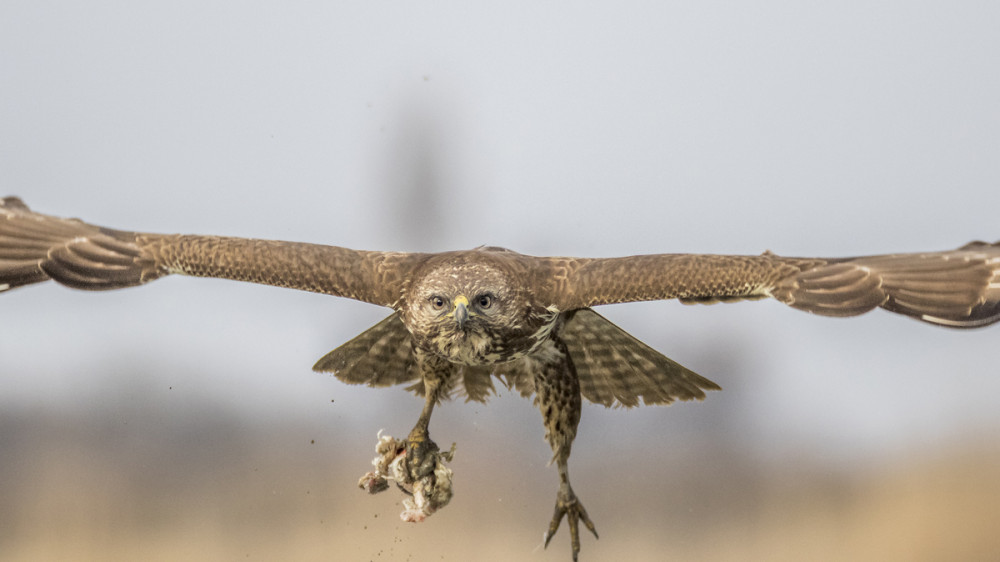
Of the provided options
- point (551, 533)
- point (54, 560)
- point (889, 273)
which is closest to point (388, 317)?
point (551, 533)

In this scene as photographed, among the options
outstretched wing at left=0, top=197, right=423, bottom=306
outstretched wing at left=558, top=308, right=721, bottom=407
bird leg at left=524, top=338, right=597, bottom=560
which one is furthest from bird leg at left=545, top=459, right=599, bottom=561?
outstretched wing at left=0, top=197, right=423, bottom=306

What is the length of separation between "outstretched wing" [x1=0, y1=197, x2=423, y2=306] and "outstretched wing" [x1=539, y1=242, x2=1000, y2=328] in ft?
5.19

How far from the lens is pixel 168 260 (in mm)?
8227

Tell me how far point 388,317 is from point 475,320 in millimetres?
1548

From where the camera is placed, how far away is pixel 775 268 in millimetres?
7504

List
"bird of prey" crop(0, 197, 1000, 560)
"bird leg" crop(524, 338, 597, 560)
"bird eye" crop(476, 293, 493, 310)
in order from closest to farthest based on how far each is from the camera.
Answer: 1. "bird of prey" crop(0, 197, 1000, 560)
2. "bird eye" crop(476, 293, 493, 310)
3. "bird leg" crop(524, 338, 597, 560)

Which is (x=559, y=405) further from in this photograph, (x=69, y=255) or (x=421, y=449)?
(x=69, y=255)

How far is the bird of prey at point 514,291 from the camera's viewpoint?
7441mm

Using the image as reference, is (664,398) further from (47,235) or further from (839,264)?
(47,235)

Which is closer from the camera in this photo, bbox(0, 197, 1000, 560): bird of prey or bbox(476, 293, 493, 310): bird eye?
bbox(0, 197, 1000, 560): bird of prey

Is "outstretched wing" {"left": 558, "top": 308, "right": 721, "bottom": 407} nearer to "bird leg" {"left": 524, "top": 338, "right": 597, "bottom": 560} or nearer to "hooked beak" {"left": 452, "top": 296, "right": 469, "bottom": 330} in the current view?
"bird leg" {"left": 524, "top": 338, "right": 597, "bottom": 560}

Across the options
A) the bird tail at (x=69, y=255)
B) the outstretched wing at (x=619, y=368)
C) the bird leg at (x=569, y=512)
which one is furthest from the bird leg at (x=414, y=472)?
the bird tail at (x=69, y=255)

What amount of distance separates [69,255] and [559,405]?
4174 millimetres

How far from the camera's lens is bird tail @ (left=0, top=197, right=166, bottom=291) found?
27.3 feet
